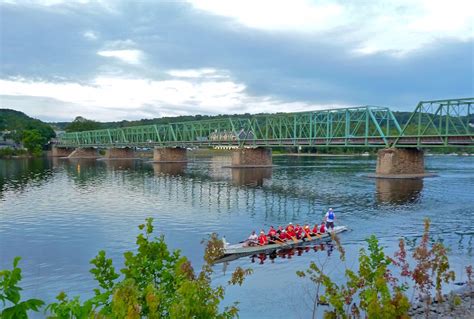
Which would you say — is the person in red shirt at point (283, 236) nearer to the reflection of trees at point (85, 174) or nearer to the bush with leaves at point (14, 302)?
the bush with leaves at point (14, 302)

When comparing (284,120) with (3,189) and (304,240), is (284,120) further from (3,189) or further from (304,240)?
(304,240)

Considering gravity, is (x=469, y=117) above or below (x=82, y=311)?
above

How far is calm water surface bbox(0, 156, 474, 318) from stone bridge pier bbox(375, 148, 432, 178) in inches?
253

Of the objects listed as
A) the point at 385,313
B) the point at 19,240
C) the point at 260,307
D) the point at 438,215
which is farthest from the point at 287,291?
the point at 438,215

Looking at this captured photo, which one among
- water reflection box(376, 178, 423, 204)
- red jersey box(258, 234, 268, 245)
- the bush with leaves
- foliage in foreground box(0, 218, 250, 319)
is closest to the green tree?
water reflection box(376, 178, 423, 204)

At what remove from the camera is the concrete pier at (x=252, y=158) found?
406 feet

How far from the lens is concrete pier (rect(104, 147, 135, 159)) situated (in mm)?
182500

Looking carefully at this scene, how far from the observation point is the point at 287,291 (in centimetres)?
2228

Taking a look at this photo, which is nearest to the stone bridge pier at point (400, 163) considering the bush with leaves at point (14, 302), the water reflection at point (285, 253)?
the water reflection at point (285, 253)

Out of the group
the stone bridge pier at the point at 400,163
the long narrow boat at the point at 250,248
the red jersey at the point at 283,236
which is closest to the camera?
the long narrow boat at the point at 250,248

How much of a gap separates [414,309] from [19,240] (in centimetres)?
2847

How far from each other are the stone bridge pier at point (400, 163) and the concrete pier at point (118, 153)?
124868mm

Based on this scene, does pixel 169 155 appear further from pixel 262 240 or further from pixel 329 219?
pixel 262 240

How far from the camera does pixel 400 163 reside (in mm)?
86188
